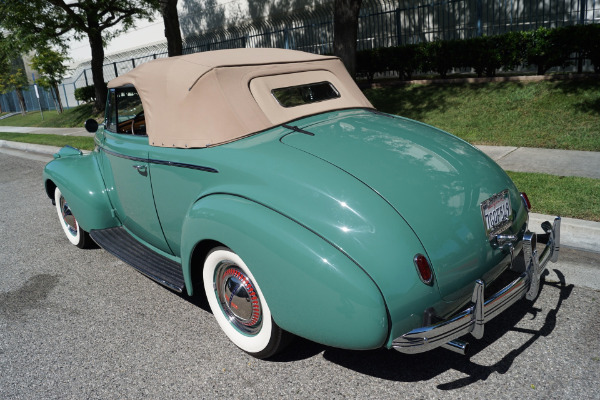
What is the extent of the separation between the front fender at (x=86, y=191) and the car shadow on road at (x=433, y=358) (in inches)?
84.8

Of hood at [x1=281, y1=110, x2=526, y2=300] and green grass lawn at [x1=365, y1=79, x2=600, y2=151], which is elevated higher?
hood at [x1=281, y1=110, x2=526, y2=300]

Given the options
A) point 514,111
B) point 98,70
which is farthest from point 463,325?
point 98,70

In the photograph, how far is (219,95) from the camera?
3303 millimetres

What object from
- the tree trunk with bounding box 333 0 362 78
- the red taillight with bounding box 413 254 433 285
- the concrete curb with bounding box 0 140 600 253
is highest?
the tree trunk with bounding box 333 0 362 78

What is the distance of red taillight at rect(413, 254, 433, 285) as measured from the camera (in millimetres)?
2420

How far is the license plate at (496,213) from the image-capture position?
2.76m

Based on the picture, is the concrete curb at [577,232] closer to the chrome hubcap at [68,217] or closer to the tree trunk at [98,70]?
the chrome hubcap at [68,217]

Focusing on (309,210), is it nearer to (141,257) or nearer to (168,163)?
(168,163)

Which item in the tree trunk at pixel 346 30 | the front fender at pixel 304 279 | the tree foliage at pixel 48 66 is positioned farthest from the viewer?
the tree foliage at pixel 48 66

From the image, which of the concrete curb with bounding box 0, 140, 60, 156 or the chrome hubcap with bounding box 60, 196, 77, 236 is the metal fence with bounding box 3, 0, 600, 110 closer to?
the concrete curb with bounding box 0, 140, 60, 156

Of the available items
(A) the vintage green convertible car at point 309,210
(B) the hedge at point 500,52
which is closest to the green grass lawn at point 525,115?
(B) the hedge at point 500,52

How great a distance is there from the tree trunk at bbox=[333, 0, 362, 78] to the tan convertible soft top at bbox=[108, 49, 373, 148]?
7.17m

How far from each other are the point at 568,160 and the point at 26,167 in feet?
31.9

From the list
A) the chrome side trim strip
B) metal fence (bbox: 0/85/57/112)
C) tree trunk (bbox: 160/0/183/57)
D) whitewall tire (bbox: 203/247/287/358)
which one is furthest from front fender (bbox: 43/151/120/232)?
metal fence (bbox: 0/85/57/112)
